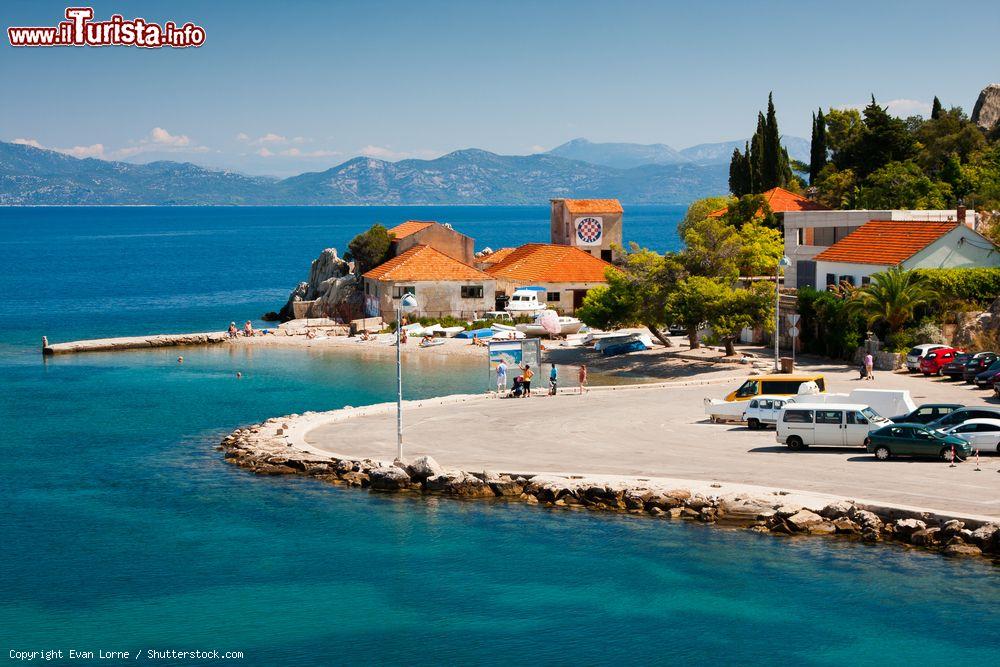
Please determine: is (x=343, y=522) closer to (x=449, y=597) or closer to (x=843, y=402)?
(x=449, y=597)

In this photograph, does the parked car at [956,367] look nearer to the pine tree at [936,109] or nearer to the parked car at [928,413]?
the parked car at [928,413]

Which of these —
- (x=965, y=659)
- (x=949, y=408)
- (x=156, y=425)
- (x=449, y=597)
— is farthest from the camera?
(x=156, y=425)

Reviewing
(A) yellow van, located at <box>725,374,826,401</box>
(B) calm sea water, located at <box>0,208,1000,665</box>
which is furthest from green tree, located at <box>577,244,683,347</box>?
(B) calm sea water, located at <box>0,208,1000,665</box>

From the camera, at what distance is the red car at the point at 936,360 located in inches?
2174

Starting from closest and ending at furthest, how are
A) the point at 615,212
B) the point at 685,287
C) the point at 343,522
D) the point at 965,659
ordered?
the point at 965,659
the point at 343,522
the point at 685,287
the point at 615,212

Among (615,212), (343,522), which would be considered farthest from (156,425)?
(615,212)

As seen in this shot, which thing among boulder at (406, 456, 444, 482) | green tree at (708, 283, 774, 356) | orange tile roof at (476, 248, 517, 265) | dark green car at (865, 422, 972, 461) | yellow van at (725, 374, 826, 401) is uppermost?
orange tile roof at (476, 248, 517, 265)

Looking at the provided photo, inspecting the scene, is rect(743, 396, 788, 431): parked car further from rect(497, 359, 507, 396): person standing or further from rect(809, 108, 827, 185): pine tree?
rect(809, 108, 827, 185): pine tree

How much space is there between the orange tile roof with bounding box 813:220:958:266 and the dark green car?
25848mm

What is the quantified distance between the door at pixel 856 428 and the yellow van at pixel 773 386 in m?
6.09

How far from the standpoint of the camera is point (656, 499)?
36531mm

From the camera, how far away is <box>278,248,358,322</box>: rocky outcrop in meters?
96.8

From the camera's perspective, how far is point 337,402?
5862 centimetres

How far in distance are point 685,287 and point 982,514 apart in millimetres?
33140
